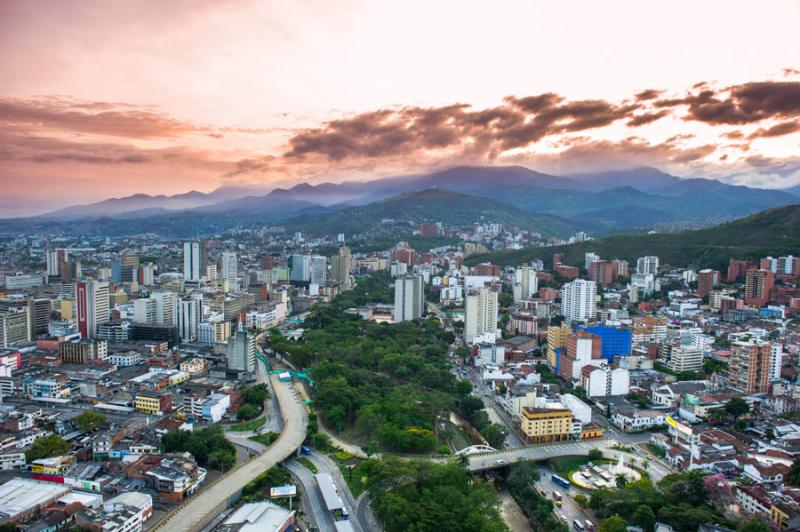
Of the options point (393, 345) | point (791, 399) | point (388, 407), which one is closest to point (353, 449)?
point (388, 407)

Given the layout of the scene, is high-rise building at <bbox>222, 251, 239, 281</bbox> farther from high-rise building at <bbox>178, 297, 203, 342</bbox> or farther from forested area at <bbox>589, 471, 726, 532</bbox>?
forested area at <bbox>589, 471, 726, 532</bbox>

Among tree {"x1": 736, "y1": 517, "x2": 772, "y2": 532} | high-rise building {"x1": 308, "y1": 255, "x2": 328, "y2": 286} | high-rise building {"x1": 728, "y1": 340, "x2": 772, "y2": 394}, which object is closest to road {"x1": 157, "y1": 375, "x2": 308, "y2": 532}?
tree {"x1": 736, "y1": 517, "x2": 772, "y2": 532}

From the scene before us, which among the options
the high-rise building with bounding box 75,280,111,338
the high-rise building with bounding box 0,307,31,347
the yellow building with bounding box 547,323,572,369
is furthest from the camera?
the high-rise building with bounding box 75,280,111,338

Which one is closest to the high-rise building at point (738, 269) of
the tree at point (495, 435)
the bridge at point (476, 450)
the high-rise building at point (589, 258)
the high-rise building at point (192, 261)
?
the high-rise building at point (589, 258)

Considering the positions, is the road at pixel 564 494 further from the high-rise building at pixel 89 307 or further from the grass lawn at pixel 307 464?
the high-rise building at pixel 89 307

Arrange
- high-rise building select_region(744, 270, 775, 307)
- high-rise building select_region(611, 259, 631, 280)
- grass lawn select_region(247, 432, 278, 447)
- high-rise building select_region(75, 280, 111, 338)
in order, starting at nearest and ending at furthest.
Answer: grass lawn select_region(247, 432, 278, 447)
high-rise building select_region(75, 280, 111, 338)
high-rise building select_region(744, 270, 775, 307)
high-rise building select_region(611, 259, 631, 280)

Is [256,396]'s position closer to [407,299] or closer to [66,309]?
[407,299]

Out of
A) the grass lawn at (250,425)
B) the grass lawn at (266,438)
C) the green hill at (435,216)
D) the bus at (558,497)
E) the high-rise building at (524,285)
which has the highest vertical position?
the green hill at (435,216)
